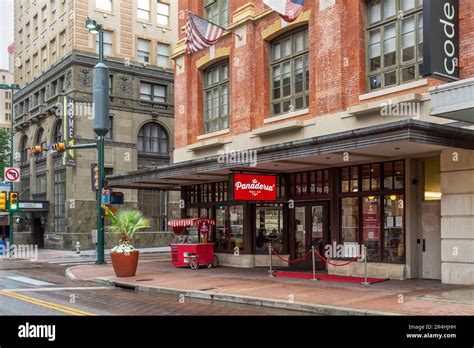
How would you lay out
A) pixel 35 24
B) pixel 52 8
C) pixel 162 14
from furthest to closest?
pixel 35 24, pixel 162 14, pixel 52 8

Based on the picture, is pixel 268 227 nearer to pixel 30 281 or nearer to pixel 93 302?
→ pixel 30 281

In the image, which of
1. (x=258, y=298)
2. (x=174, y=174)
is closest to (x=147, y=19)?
(x=174, y=174)

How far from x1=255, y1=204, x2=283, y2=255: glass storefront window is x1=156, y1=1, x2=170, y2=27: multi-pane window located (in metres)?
27.2

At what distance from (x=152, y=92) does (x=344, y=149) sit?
31.1 metres

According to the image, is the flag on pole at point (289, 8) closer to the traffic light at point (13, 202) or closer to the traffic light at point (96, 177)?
the traffic light at point (96, 177)

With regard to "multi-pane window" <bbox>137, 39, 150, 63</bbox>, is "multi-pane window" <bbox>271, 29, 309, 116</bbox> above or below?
below

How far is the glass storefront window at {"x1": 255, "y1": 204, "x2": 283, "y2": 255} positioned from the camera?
21.8 m

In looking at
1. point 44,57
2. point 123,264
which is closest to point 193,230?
point 123,264

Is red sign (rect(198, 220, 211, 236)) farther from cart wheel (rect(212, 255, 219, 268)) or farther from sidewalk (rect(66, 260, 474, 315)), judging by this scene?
sidewalk (rect(66, 260, 474, 315))

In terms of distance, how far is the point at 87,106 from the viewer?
131ft

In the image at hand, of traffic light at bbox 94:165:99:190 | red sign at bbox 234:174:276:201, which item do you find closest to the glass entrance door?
red sign at bbox 234:174:276:201

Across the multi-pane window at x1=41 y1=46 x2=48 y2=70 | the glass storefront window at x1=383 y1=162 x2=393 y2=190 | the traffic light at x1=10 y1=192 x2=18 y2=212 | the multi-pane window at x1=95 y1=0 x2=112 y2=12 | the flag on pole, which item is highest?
the multi-pane window at x1=95 y1=0 x2=112 y2=12

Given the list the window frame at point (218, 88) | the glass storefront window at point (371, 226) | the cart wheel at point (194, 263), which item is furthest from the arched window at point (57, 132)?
the glass storefront window at point (371, 226)

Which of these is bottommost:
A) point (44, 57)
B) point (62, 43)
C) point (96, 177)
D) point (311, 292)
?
point (311, 292)
